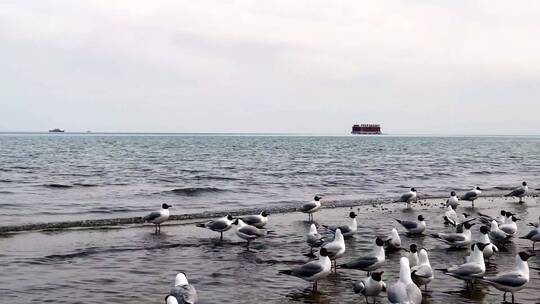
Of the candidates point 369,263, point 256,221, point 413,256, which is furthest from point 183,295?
point 256,221

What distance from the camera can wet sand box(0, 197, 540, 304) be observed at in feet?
37.9

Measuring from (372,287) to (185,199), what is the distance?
19762 millimetres

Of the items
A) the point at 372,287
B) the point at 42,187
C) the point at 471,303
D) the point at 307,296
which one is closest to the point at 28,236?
the point at 307,296

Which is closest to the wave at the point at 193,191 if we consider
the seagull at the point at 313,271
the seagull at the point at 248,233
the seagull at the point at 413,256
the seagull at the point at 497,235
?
the seagull at the point at 248,233

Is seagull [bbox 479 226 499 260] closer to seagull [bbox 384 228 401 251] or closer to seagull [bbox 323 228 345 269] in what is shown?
seagull [bbox 384 228 401 251]

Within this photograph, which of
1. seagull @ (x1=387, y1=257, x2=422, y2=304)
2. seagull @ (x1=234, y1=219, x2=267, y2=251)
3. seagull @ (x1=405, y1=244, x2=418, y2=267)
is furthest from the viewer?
seagull @ (x1=234, y1=219, x2=267, y2=251)

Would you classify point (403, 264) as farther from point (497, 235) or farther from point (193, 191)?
point (193, 191)

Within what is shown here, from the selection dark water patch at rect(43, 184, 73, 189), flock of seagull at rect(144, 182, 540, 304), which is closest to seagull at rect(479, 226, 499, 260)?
flock of seagull at rect(144, 182, 540, 304)

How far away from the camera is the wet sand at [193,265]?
1155cm

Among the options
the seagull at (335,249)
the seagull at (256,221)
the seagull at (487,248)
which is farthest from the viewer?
the seagull at (256,221)

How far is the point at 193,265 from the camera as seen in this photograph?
1431cm

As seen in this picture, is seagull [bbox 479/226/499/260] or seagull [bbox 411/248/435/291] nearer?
seagull [bbox 411/248/435/291]

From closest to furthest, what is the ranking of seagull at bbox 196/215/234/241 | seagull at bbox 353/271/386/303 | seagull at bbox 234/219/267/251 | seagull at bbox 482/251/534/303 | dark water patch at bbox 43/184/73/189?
seagull at bbox 353/271/386/303 < seagull at bbox 482/251/534/303 < seagull at bbox 234/219/267/251 < seagull at bbox 196/215/234/241 < dark water patch at bbox 43/184/73/189

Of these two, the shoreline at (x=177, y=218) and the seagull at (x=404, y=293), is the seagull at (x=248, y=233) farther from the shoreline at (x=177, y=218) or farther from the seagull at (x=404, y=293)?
the seagull at (x=404, y=293)
